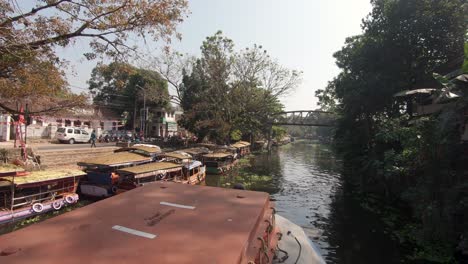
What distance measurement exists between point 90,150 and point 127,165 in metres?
7.03

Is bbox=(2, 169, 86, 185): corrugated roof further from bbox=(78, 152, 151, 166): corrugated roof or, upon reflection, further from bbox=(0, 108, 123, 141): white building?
bbox=(0, 108, 123, 141): white building

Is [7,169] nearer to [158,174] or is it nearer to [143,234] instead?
[158,174]

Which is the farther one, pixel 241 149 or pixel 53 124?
A: pixel 241 149

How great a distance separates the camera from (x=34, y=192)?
1432 centimetres

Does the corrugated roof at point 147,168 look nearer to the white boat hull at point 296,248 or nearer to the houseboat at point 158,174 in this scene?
the houseboat at point 158,174

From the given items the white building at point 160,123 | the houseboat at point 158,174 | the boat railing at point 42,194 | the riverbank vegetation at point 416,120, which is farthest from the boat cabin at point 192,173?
the white building at point 160,123

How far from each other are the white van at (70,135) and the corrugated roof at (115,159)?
15950mm

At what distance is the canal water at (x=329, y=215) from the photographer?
1173cm

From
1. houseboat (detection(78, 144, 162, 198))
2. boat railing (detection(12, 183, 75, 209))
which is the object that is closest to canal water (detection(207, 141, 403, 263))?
houseboat (detection(78, 144, 162, 198))

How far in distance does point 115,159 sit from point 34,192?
4750 mm

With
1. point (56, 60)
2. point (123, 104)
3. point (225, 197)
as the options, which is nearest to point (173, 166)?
point (56, 60)

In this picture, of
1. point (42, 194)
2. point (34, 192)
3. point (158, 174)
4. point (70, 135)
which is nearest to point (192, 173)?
point (158, 174)

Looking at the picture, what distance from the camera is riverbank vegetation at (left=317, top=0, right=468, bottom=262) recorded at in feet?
33.8

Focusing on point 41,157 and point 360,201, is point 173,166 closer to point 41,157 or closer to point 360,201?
point 41,157
